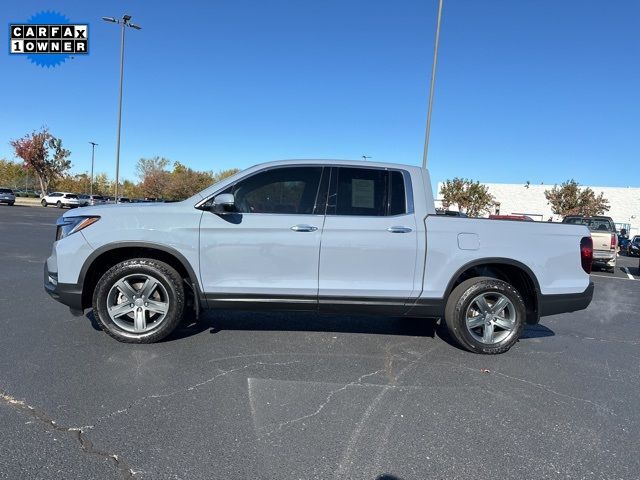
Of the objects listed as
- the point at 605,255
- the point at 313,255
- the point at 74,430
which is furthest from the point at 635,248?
the point at 74,430

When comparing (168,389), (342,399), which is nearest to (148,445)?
(168,389)

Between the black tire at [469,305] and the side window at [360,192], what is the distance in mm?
1183

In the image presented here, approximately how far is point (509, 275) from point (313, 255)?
2.26 m

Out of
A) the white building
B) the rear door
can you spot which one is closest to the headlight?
the rear door

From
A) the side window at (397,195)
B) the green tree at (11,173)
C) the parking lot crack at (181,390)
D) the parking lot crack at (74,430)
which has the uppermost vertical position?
the green tree at (11,173)

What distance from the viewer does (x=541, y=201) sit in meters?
50.2

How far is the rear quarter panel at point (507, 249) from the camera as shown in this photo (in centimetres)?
438

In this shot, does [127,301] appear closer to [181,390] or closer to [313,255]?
[181,390]

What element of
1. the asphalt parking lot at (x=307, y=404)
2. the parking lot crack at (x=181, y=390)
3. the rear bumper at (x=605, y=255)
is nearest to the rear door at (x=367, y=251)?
the asphalt parking lot at (x=307, y=404)

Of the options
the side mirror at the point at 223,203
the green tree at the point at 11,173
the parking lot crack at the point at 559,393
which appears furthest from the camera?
the green tree at the point at 11,173

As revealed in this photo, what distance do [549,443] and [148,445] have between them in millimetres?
2643

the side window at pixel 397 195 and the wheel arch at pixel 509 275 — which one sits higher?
the side window at pixel 397 195

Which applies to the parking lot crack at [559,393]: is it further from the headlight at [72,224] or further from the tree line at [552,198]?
the tree line at [552,198]

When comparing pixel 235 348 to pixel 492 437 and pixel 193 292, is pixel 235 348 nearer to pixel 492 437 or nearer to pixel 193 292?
pixel 193 292
